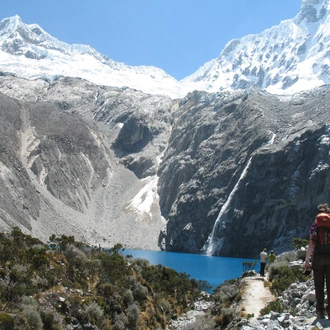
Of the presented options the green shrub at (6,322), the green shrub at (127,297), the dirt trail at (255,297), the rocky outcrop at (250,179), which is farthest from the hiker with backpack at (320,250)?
the rocky outcrop at (250,179)

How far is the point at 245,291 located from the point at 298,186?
101129 mm

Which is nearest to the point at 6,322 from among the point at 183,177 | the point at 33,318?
the point at 33,318

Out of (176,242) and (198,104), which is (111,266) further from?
(198,104)

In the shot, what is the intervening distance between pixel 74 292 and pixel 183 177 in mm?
135076

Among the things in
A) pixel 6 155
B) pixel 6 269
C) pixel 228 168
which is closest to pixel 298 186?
pixel 228 168

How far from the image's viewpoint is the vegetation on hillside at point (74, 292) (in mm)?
19922

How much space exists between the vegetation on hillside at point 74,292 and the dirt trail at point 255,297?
20.0 ft

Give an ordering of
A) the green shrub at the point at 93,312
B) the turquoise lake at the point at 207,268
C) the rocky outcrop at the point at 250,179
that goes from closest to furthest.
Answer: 1. the green shrub at the point at 93,312
2. the turquoise lake at the point at 207,268
3. the rocky outcrop at the point at 250,179

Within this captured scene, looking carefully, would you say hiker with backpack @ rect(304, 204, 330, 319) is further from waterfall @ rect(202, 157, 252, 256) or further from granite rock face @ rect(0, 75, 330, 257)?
waterfall @ rect(202, 157, 252, 256)

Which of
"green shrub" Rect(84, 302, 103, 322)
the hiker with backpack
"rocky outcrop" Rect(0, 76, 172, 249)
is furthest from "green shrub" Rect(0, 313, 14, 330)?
"rocky outcrop" Rect(0, 76, 172, 249)

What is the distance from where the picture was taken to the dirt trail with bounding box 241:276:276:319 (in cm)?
2212

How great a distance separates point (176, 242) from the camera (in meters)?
135

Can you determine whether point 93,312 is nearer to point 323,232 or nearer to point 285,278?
point 285,278

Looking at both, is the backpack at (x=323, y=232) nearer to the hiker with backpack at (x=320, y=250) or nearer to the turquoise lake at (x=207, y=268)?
the hiker with backpack at (x=320, y=250)
